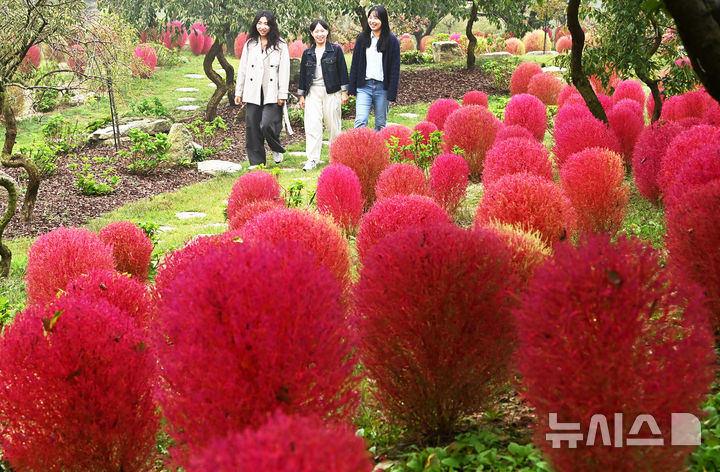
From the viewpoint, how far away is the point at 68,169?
42.7 ft

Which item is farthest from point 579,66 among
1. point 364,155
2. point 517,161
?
point 364,155

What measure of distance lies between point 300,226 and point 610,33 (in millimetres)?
6160

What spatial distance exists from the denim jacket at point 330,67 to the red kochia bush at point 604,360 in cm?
992

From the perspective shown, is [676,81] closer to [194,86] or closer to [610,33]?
[610,33]

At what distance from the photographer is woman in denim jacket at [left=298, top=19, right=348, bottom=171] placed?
11.8 metres

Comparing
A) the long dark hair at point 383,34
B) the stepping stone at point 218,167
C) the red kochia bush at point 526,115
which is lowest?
the stepping stone at point 218,167

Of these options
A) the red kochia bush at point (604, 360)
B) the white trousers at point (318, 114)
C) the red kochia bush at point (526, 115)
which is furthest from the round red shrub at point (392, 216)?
the white trousers at point (318, 114)

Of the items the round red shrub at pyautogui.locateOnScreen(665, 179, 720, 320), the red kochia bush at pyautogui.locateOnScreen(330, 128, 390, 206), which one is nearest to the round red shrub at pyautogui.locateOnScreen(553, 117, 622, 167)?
the red kochia bush at pyautogui.locateOnScreen(330, 128, 390, 206)

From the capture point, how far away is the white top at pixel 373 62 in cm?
1114

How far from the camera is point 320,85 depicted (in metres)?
12.2

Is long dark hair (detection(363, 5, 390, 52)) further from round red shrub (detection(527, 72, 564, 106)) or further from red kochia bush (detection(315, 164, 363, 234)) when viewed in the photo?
round red shrub (detection(527, 72, 564, 106))

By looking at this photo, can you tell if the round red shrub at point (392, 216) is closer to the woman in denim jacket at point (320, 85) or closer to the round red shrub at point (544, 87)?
the woman in denim jacket at point (320, 85)

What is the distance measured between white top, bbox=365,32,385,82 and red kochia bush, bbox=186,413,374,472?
32.7ft

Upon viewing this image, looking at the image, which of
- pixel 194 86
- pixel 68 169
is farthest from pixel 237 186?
pixel 194 86
